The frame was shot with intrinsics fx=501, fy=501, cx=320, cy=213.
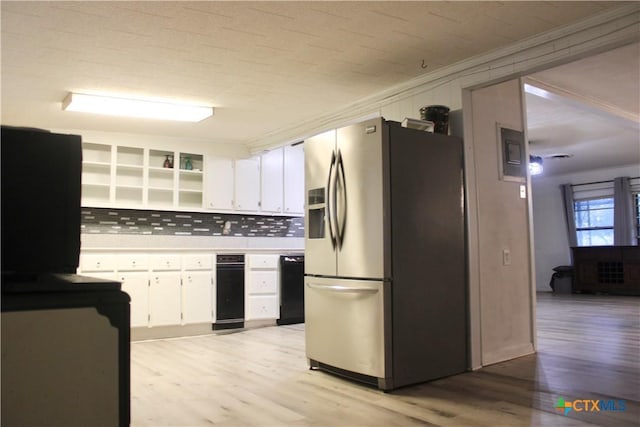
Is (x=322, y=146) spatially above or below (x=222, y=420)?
above

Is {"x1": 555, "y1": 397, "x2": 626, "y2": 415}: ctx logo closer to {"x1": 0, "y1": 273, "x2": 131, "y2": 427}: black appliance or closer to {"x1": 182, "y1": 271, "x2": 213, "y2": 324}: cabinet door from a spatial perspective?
{"x1": 0, "y1": 273, "x2": 131, "y2": 427}: black appliance

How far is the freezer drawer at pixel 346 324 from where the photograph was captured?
3.23 metres

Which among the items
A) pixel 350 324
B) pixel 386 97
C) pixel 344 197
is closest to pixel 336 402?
pixel 350 324

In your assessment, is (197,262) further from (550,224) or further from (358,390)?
(550,224)

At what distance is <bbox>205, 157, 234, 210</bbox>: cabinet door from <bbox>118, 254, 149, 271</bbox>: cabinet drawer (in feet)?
3.88

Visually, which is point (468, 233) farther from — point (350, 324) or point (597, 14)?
point (597, 14)

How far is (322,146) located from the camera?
12.4 feet

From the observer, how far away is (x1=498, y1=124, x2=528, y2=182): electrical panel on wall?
4.12 m

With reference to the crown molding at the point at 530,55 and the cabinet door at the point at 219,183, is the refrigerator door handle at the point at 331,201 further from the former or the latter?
the cabinet door at the point at 219,183

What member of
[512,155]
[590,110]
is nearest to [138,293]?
[512,155]

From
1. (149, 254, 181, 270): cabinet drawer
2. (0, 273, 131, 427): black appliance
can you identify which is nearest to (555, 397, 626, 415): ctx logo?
(0, 273, 131, 427): black appliance

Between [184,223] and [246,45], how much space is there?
3.47 meters

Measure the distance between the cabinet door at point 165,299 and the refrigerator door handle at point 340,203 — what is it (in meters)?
2.72

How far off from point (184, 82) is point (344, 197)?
1.71 meters
